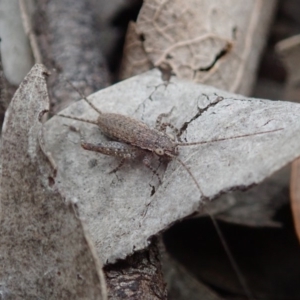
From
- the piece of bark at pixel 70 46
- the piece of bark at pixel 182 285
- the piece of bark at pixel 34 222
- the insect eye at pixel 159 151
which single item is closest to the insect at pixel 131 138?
the insect eye at pixel 159 151

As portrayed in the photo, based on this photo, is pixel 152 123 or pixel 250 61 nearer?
pixel 152 123

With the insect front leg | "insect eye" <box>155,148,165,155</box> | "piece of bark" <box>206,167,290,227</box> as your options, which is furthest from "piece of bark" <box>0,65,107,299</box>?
"piece of bark" <box>206,167,290,227</box>

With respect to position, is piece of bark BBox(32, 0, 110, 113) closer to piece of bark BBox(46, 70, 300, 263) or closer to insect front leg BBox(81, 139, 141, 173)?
piece of bark BBox(46, 70, 300, 263)

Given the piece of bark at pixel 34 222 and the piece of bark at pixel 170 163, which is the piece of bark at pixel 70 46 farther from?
the piece of bark at pixel 34 222

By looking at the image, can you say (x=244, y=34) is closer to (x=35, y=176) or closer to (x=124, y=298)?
(x=35, y=176)

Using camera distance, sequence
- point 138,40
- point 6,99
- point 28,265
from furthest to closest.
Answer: point 138,40 → point 6,99 → point 28,265

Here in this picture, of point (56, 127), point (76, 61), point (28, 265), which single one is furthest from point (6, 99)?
point (28, 265)
